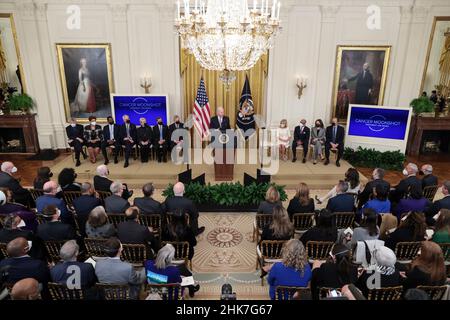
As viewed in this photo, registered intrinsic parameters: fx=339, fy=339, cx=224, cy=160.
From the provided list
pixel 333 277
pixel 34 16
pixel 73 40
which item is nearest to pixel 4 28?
pixel 34 16

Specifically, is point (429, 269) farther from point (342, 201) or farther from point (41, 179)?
point (41, 179)

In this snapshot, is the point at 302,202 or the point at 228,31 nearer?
the point at 228,31

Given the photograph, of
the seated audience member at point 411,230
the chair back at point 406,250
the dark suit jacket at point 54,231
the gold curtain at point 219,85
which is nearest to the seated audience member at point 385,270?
the chair back at point 406,250

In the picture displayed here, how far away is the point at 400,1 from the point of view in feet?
34.0

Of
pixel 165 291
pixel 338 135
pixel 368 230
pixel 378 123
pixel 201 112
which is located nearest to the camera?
pixel 165 291

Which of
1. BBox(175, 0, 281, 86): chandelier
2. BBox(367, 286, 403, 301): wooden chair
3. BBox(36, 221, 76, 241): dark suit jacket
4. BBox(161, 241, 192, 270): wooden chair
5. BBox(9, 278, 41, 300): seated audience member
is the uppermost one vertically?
BBox(175, 0, 281, 86): chandelier

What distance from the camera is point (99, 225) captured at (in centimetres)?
471

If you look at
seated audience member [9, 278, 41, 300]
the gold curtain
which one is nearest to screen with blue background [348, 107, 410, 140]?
the gold curtain

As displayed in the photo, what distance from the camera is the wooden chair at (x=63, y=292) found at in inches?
141

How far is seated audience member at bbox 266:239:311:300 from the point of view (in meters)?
3.78

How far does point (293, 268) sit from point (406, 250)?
1.88m

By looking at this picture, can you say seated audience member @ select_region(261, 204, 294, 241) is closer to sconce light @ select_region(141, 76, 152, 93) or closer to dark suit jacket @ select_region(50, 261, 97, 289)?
dark suit jacket @ select_region(50, 261, 97, 289)

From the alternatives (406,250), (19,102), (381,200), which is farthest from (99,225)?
(19,102)

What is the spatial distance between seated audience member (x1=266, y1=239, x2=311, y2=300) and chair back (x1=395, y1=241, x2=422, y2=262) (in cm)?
157
